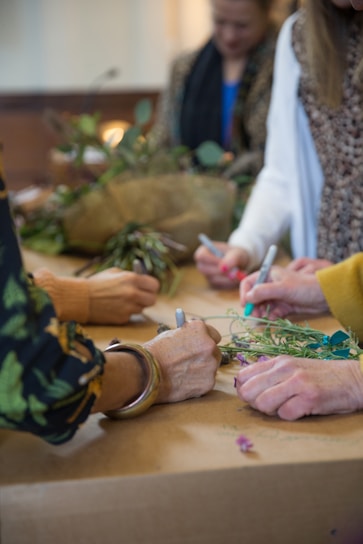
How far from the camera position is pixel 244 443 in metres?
1.00

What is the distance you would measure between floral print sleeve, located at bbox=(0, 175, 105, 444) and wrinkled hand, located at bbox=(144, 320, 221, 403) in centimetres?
21

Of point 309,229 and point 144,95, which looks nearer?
point 309,229

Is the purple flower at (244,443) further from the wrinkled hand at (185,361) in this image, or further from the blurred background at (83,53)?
the blurred background at (83,53)

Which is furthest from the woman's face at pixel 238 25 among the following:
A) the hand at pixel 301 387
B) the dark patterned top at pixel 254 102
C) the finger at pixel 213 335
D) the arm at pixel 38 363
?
the arm at pixel 38 363

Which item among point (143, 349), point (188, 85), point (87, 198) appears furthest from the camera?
point (188, 85)

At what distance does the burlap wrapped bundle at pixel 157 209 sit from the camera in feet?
6.87

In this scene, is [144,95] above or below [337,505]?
below

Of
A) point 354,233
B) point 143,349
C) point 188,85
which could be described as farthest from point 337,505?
point 188,85

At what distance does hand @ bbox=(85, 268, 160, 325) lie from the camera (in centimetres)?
158

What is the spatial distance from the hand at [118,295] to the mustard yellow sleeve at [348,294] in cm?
38

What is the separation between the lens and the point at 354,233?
5.87 ft

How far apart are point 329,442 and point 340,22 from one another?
1.04 meters

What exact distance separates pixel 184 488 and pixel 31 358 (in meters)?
0.24

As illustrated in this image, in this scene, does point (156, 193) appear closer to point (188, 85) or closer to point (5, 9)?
point (188, 85)
